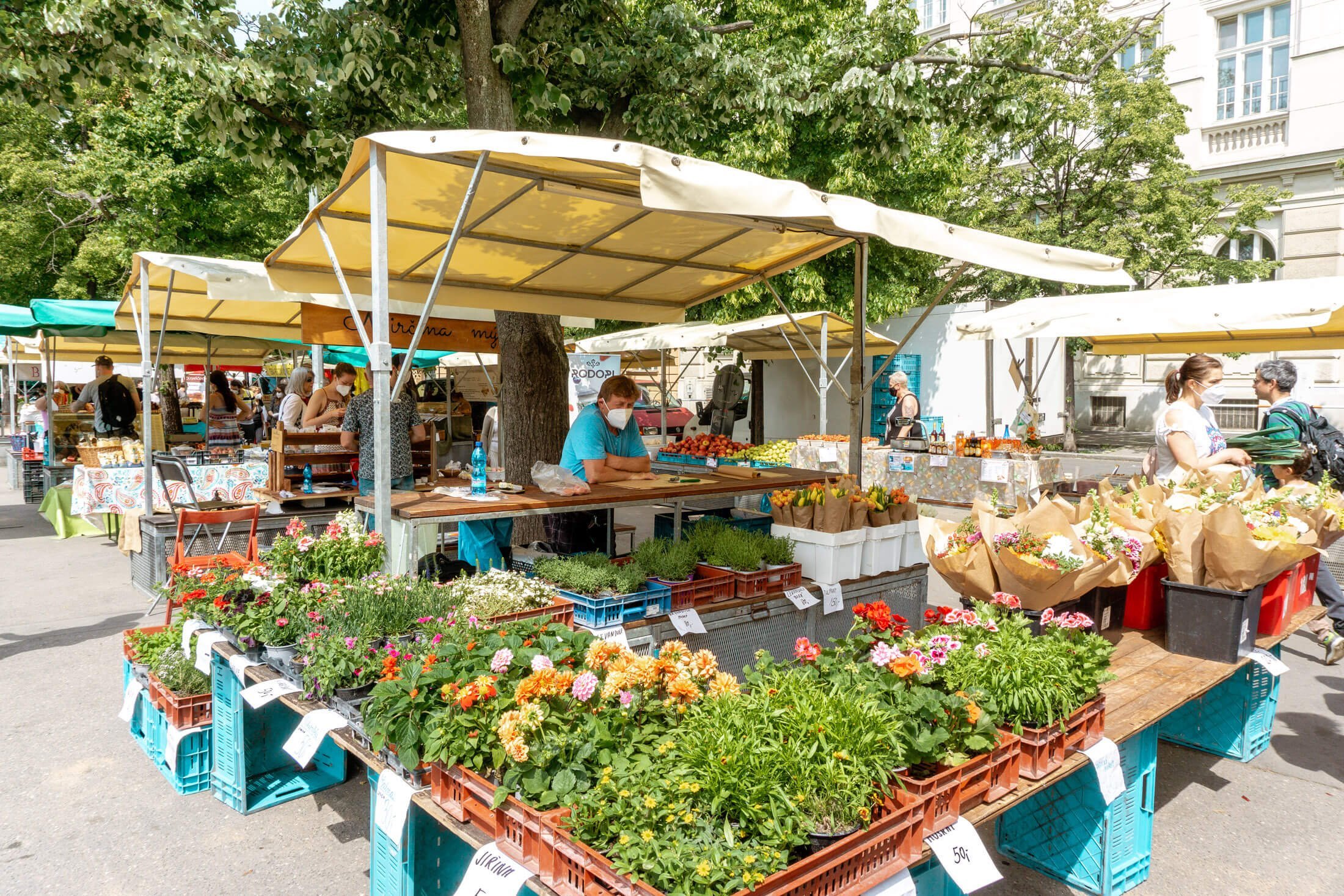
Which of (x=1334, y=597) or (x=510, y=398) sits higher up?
(x=510, y=398)

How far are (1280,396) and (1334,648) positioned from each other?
1.74 meters

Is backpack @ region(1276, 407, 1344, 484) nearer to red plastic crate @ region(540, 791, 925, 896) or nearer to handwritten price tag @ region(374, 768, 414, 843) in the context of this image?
red plastic crate @ region(540, 791, 925, 896)

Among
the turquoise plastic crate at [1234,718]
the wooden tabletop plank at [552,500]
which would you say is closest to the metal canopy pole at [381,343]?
the wooden tabletop plank at [552,500]

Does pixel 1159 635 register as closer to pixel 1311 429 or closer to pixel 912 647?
pixel 912 647

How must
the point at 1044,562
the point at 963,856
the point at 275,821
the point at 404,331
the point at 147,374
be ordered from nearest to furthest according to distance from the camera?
the point at 963,856, the point at 1044,562, the point at 275,821, the point at 404,331, the point at 147,374

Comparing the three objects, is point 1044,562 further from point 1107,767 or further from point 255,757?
point 255,757

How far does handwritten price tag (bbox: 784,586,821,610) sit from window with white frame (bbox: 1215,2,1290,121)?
2266 centimetres

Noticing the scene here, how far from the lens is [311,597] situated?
3.71 m

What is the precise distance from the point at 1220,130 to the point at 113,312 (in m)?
24.0

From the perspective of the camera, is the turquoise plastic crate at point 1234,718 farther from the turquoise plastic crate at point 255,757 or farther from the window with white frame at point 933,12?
the window with white frame at point 933,12

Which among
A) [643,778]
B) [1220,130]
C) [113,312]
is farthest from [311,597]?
[1220,130]

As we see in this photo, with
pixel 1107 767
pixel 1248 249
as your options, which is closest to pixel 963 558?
pixel 1107 767

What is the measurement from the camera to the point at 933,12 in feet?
85.7

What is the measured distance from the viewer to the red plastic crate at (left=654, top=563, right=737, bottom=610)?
13.9 feet
